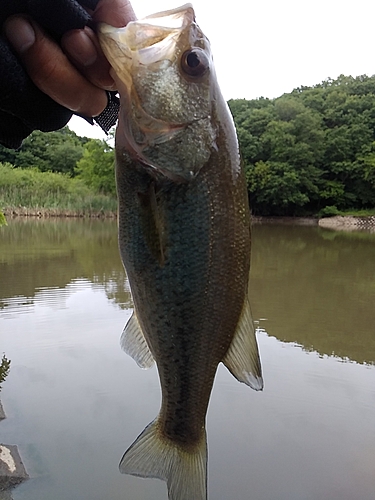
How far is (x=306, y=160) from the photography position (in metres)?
48.0

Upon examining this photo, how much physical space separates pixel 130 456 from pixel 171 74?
1.29 metres

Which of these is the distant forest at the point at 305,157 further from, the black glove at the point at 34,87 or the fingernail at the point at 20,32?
the fingernail at the point at 20,32

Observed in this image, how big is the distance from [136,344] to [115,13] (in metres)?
1.14

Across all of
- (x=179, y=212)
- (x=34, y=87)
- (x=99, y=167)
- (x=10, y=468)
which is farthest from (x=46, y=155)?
(x=179, y=212)

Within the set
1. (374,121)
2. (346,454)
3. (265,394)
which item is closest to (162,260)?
(346,454)

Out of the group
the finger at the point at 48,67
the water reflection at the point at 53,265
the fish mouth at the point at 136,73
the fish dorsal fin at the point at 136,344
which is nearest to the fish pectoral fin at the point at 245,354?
the fish dorsal fin at the point at 136,344

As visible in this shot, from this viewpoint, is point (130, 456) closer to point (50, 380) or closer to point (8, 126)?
point (8, 126)

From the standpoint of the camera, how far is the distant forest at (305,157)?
45969 mm

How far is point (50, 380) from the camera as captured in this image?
610 centimetres

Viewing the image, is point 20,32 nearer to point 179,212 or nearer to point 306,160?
point 179,212

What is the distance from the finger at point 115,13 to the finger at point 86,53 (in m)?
0.07

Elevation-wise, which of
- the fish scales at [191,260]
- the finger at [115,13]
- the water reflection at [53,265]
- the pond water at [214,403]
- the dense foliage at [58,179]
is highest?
the dense foliage at [58,179]

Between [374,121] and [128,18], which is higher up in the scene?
[374,121]

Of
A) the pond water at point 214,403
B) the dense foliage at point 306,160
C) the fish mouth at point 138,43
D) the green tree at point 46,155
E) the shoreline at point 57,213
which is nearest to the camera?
the fish mouth at point 138,43
